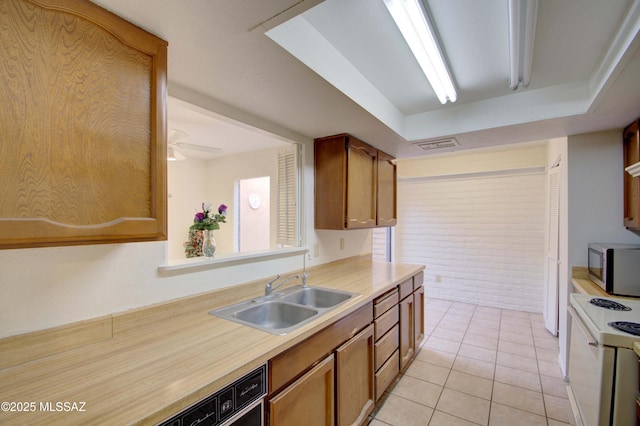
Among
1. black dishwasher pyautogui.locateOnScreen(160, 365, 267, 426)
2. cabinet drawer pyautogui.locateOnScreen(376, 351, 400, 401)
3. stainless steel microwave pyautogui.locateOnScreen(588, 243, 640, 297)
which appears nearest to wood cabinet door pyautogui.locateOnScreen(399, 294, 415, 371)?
cabinet drawer pyautogui.locateOnScreen(376, 351, 400, 401)

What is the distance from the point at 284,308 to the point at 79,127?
4.42ft

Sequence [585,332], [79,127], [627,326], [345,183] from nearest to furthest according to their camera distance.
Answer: [79,127], [627,326], [585,332], [345,183]

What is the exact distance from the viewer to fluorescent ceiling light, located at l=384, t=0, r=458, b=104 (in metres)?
1.17

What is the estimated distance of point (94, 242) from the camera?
0.90 meters

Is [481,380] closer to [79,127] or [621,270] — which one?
[621,270]

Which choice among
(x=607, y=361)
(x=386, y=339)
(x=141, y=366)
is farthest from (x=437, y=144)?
(x=141, y=366)

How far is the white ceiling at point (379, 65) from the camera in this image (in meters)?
1.08

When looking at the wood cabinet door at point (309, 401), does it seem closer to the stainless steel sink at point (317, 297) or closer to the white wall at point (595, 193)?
the stainless steel sink at point (317, 297)

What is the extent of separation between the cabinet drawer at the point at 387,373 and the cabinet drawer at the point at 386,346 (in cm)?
5

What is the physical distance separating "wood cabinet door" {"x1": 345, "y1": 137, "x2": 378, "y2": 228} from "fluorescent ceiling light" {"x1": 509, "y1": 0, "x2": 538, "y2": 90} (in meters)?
1.22

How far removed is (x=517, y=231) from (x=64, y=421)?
4838 mm

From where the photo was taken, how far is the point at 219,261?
170 cm

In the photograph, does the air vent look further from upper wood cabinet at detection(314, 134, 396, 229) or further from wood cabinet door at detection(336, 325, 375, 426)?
wood cabinet door at detection(336, 325, 375, 426)

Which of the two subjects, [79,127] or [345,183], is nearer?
[79,127]
